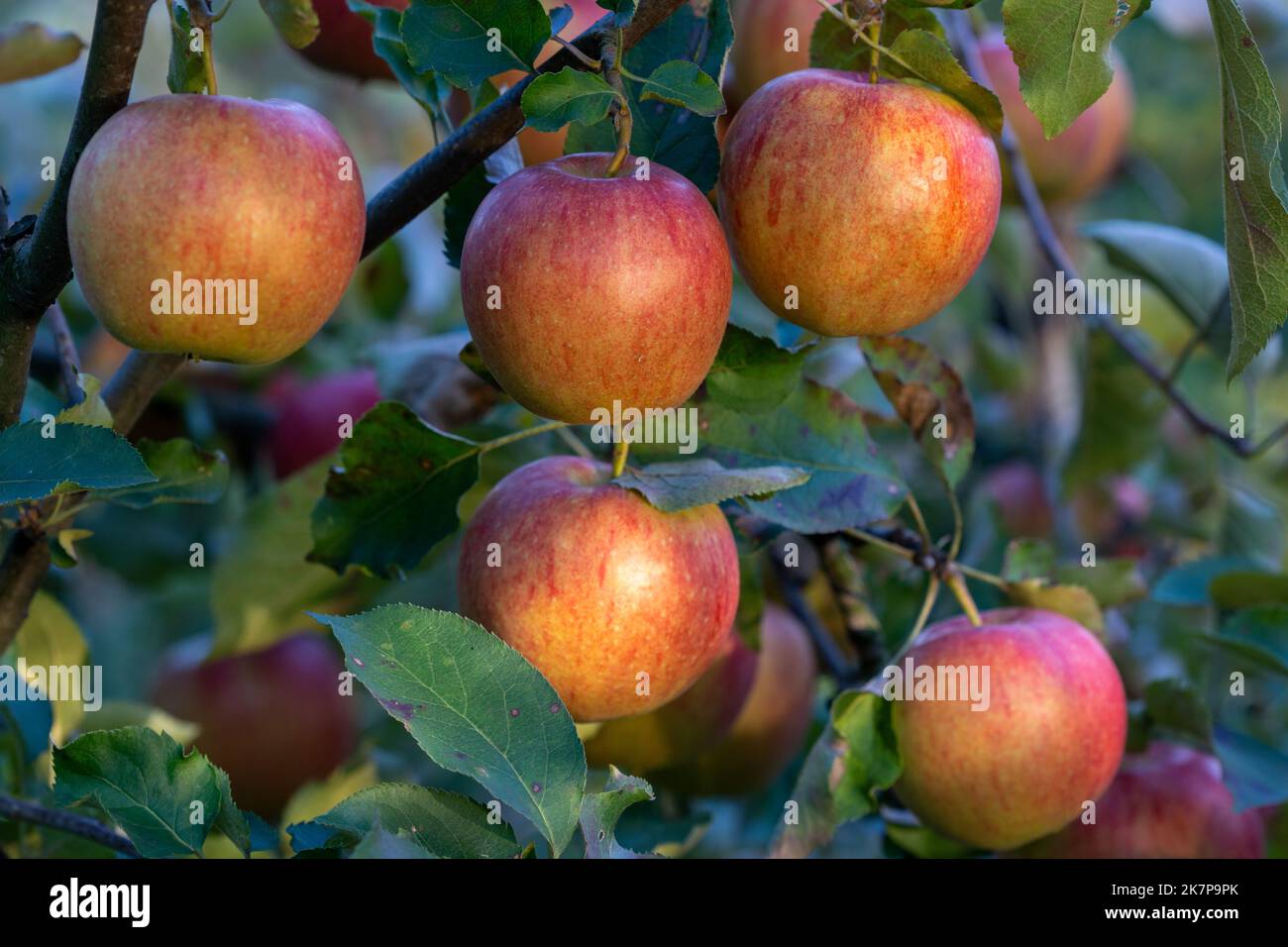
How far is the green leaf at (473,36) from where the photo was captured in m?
0.65

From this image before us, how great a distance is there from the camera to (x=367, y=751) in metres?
1.35

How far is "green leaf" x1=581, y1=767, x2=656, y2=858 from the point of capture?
0.63 m

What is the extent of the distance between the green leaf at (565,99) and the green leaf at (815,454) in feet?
0.94

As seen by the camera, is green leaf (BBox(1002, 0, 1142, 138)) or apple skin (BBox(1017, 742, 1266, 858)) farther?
apple skin (BBox(1017, 742, 1266, 858))

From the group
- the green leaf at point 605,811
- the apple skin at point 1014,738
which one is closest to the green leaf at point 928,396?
the apple skin at point 1014,738

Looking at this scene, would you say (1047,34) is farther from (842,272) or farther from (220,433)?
(220,433)

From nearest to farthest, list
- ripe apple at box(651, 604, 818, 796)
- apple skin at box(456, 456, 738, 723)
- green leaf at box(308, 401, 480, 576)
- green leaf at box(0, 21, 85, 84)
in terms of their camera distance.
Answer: apple skin at box(456, 456, 738, 723) → green leaf at box(308, 401, 480, 576) → green leaf at box(0, 21, 85, 84) → ripe apple at box(651, 604, 818, 796)

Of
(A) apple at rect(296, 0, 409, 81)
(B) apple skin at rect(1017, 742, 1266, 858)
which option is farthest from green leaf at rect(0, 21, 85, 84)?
(B) apple skin at rect(1017, 742, 1266, 858)

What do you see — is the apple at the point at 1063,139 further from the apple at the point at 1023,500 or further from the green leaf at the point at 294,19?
the green leaf at the point at 294,19

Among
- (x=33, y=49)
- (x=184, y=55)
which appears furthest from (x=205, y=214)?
(x=33, y=49)

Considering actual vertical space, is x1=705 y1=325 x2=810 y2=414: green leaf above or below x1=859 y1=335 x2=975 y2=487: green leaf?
above

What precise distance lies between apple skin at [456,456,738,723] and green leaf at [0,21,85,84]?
51cm

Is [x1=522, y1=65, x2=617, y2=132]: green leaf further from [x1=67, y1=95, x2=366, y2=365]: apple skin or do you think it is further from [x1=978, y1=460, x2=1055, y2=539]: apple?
[x1=978, y1=460, x2=1055, y2=539]: apple

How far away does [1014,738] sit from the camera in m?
0.83
